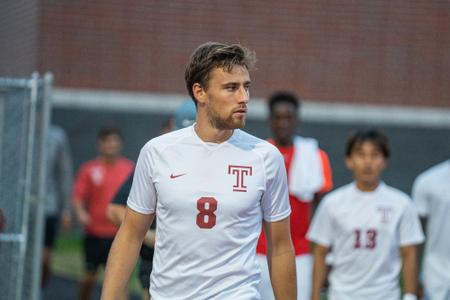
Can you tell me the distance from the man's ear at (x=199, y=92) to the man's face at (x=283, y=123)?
11.7 feet

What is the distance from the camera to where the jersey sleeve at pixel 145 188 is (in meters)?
5.53

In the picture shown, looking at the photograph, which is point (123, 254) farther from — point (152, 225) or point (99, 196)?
point (99, 196)

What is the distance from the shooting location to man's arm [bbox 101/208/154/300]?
5.53 meters

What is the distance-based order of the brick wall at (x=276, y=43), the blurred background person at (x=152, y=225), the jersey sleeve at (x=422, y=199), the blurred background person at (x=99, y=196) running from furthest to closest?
the brick wall at (x=276, y=43) → the blurred background person at (x=99, y=196) → the jersey sleeve at (x=422, y=199) → the blurred background person at (x=152, y=225)

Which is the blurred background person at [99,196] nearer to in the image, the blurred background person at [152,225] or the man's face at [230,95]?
the blurred background person at [152,225]

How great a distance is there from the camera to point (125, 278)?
557 cm

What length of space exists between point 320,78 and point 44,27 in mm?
4469

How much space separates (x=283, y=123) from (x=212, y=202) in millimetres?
3778

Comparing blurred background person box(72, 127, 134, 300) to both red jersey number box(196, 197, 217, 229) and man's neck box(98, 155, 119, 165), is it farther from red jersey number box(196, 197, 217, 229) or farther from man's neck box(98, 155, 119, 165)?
red jersey number box(196, 197, 217, 229)

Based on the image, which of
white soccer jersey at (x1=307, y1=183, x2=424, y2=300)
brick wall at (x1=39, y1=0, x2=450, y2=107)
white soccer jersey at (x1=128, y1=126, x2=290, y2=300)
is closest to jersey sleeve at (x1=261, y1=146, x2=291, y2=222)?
white soccer jersey at (x1=128, y1=126, x2=290, y2=300)

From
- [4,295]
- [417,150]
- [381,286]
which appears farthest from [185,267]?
[417,150]

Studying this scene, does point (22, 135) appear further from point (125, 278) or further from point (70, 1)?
point (70, 1)

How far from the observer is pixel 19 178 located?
8773 millimetres

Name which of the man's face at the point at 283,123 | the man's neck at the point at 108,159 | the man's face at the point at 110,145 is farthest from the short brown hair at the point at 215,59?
the man's neck at the point at 108,159
